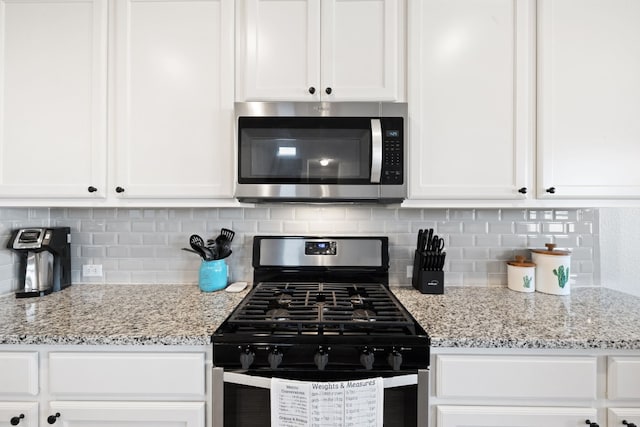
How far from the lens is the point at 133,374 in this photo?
1.12 meters

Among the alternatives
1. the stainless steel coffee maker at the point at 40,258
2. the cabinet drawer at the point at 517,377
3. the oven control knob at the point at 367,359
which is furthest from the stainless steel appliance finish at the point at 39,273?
the cabinet drawer at the point at 517,377

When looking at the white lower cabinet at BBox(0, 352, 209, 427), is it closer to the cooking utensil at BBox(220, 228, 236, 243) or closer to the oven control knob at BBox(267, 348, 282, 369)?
the oven control knob at BBox(267, 348, 282, 369)

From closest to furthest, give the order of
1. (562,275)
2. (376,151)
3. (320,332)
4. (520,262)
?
(320,332) < (376,151) < (562,275) < (520,262)

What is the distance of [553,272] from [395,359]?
3.68 feet

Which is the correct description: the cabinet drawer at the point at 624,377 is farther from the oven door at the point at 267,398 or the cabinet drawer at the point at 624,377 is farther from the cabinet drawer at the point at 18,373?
the cabinet drawer at the point at 18,373

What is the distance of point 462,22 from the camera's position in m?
1.48

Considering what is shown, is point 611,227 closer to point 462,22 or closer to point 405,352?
point 462,22

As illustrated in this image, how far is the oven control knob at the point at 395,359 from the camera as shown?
41.8 inches

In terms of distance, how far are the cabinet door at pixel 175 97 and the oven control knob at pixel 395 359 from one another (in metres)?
0.99

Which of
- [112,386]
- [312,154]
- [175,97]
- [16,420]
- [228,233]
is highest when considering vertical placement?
[175,97]

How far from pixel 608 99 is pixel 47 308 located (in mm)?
2752

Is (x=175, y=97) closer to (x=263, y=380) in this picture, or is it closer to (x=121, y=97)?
(x=121, y=97)

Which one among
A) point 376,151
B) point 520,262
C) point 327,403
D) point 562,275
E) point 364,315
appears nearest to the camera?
point 327,403

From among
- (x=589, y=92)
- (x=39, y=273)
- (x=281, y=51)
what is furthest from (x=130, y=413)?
(x=589, y=92)
